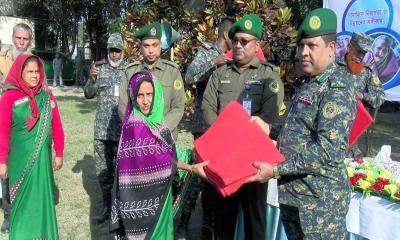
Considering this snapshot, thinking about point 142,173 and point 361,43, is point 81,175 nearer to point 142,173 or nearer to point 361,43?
point 142,173

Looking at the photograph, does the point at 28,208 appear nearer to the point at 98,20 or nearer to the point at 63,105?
the point at 63,105

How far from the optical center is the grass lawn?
14.6 ft

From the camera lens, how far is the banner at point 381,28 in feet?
15.6

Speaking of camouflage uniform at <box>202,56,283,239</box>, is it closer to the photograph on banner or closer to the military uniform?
the military uniform

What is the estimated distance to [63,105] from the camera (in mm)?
13781

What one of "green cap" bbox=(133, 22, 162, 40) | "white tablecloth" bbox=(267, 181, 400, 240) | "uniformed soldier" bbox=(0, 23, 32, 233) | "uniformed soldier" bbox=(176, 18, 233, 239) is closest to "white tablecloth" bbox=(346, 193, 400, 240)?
"white tablecloth" bbox=(267, 181, 400, 240)

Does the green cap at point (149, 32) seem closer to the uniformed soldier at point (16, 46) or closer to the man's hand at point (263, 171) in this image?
the uniformed soldier at point (16, 46)

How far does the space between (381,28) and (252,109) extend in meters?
2.48

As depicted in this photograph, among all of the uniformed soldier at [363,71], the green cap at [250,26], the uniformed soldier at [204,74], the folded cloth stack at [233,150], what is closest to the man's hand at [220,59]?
the uniformed soldier at [204,74]

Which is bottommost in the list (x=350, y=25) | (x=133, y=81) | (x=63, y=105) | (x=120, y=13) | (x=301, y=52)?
(x=63, y=105)

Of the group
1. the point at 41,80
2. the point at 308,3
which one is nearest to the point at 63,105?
the point at 308,3

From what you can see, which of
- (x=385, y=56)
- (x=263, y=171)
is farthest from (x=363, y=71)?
(x=263, y=171)

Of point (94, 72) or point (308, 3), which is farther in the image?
point (308, 3)

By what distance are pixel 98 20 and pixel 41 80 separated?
22.3m
